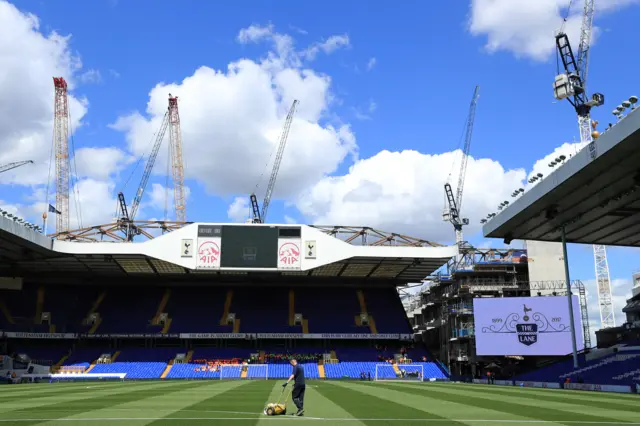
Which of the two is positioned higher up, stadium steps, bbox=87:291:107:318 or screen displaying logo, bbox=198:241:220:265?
screen displaying logo, bbox=198:241:220:265

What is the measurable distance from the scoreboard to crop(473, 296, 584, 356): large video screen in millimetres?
23159

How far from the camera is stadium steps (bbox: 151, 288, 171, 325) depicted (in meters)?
78.0

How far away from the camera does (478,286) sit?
264 ft

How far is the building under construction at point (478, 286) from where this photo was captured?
257 feet

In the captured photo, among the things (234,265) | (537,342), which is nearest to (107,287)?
(234,265)

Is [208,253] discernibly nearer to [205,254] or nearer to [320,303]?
[205,254]

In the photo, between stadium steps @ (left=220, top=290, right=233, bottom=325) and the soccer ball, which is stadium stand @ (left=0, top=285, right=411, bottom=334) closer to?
stadium steps @ (left=220, top=290, right=233, bottom=325)

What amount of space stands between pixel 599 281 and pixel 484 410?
413 feet

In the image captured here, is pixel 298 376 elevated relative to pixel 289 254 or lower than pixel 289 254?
lower

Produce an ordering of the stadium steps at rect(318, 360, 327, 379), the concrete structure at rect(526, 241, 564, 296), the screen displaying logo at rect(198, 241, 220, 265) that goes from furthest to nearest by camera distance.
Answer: the concrete structure at rect(526, 241, 564, 296), the screen displaying logo at rect(198, 241, 220, 265), the stadium steps at rect(318, 360, 327, 379)

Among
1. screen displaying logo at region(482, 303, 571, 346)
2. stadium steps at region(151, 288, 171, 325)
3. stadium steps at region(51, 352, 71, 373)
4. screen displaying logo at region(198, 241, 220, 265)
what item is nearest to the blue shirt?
screen displaying logo at region(482, 303, 571, 346)

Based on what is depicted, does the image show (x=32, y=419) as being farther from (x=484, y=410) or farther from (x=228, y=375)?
(x=228, y=375)

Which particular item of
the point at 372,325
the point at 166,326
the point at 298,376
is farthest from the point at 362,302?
the point at 298,376

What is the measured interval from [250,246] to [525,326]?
3318cm
